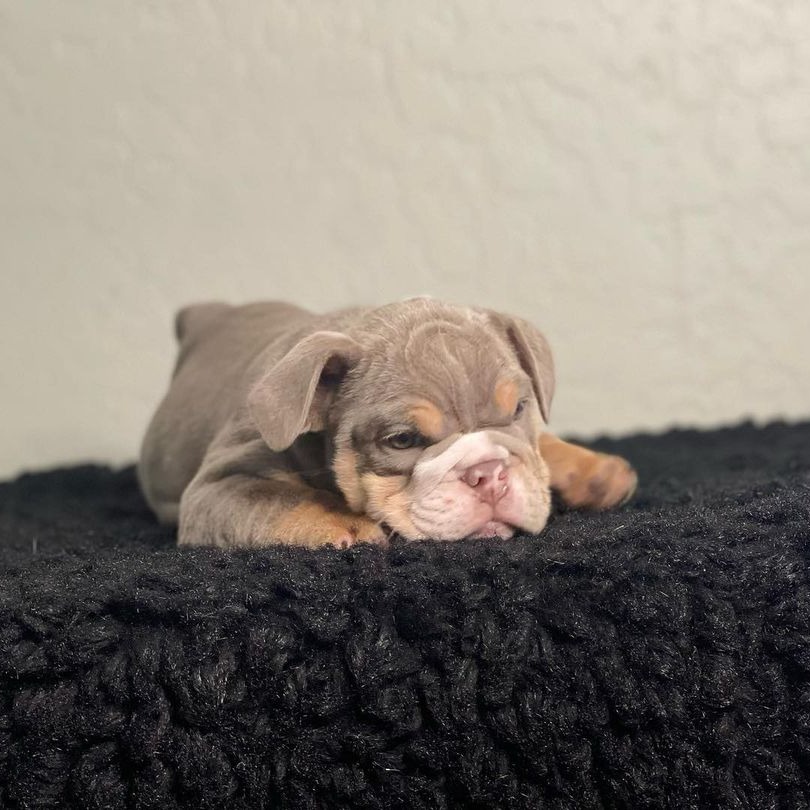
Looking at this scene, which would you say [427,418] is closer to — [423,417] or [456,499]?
[423,417]

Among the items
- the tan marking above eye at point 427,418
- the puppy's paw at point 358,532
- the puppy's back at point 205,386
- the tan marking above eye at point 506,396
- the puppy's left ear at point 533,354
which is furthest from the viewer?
the puppy's back at point 205,386

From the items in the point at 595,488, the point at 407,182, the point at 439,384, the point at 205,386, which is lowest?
the point at 595,488

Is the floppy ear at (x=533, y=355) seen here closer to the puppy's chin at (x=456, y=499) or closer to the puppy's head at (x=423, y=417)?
the puppy's head at (x=423, y=417)

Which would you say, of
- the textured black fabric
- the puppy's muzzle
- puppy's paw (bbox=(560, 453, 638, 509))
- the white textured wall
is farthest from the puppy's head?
the white textured wall

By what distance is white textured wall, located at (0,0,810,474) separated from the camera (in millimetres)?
4410

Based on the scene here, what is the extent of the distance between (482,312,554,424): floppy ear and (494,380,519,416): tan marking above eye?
6.1 inches

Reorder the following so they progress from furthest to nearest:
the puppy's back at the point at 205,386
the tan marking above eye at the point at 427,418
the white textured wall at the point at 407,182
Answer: the white textured wall at the point at 407,182
the puppy's back at the point at 205,386
the tan marking above eye at the point at 427,418

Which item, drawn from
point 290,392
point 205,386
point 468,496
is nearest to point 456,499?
point 468,496

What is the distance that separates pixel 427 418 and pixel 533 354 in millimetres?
425

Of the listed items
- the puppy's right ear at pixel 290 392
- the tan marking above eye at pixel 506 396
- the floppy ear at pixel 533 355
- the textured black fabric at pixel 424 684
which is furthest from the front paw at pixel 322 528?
the floppy ear at pixel 533 355

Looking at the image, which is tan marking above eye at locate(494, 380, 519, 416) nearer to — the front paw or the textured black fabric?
the front paw

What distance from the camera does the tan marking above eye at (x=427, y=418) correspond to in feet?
7.58

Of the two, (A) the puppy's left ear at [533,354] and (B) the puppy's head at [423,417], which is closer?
(B) the puppy's head at [423,417]

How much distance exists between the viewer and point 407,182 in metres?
4.53
